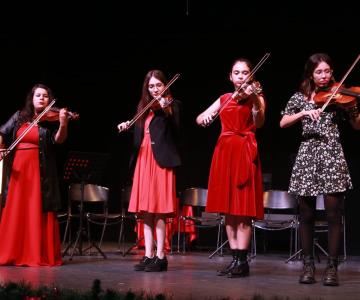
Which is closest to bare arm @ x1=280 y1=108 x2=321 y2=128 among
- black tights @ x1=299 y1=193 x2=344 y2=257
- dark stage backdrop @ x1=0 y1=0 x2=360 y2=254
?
black tights @ x1=299 y1=193 x2=344 y2=257

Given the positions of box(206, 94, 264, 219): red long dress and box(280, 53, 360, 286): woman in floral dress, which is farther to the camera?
box(206, 94, 264, 219): red long dress

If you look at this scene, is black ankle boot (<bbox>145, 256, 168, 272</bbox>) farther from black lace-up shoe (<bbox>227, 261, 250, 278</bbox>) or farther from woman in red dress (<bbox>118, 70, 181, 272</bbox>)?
black lace-up shoe (<bbox>227, 261, 250, 278</bbox>)

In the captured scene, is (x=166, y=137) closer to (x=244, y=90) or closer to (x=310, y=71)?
(x=244, y=90)

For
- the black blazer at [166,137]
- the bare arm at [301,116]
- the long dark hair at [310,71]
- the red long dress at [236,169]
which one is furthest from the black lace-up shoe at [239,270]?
the long dark hair at [310,71]

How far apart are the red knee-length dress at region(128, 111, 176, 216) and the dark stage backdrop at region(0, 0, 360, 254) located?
2632 mm

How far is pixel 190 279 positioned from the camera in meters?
4.38

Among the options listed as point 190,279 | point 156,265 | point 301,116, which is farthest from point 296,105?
point 156,265

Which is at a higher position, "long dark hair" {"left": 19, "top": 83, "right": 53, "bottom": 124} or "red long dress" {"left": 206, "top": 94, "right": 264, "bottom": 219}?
"long dark hair" {"left": 19, "top": 83, "right": 53, "bottom": 124}

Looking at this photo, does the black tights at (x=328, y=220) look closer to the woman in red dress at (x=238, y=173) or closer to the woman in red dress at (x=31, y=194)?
the woman in red dress at (x=238, y=173)

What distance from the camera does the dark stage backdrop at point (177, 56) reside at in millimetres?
7711

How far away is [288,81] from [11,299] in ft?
18.5

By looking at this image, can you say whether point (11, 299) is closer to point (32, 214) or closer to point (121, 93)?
point (32, 214)

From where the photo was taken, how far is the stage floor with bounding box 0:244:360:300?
12.2ft

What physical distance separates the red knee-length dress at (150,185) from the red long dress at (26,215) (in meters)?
0.87
